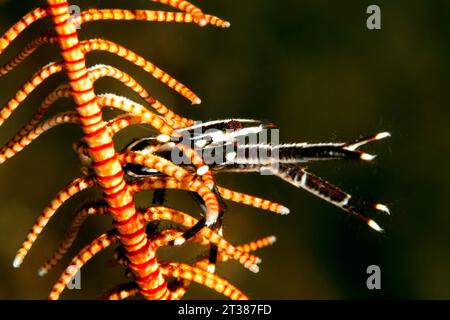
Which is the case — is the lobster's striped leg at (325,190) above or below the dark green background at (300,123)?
below

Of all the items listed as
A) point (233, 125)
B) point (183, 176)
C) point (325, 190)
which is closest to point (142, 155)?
point (183, 176)

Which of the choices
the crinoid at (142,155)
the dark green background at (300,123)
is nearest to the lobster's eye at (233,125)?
the crinoid at (142,155)

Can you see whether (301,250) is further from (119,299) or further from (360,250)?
(119,299)

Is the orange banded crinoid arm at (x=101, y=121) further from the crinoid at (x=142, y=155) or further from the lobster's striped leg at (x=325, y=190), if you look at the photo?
the lobster's striped leg at (x=325, y=190)

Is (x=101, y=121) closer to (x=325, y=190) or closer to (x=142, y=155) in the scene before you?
(x=142, y=155)

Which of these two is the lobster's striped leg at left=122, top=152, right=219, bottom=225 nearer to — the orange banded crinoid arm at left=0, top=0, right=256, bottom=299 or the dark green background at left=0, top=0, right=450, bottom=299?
the orange banded crinoid arm at left=0, top=0, right=256, bottom=299
